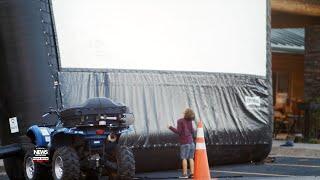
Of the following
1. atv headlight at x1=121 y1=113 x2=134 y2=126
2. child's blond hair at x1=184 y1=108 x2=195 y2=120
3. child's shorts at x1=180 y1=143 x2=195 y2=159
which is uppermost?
atv headlight at x1=121 y1=113 x2=134 y2=126

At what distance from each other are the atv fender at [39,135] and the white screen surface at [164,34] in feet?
6.10

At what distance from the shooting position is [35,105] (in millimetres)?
14594

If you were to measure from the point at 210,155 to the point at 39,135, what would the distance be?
4830mm

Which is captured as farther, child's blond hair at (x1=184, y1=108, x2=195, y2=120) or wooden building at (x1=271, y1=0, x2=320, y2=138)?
wooden building at (x1=271, y1=0, x2=320, y2=138)

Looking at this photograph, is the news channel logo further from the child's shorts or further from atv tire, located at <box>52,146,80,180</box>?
the child's shorts

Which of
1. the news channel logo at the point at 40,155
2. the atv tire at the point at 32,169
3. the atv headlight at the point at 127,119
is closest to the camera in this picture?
the atv headlight at the point at 127,119

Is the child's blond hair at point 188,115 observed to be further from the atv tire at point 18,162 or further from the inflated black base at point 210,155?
the atv tire at point 18,162

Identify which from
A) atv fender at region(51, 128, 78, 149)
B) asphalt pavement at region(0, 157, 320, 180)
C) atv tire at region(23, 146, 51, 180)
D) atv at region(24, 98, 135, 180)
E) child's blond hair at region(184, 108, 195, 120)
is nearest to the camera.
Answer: atv at region(24, 98, 135, 180)

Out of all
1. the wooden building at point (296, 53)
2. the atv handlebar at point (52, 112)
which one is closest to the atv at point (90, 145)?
the atv handlebar at point (52, 112)

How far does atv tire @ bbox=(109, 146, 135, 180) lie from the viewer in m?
12.5

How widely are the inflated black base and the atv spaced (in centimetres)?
280

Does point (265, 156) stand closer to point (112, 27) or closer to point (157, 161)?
point (157, 161)

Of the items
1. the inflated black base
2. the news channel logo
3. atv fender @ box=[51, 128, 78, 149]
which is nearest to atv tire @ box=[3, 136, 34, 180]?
the news channel logo

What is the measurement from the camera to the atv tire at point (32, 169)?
13227 millimetres
